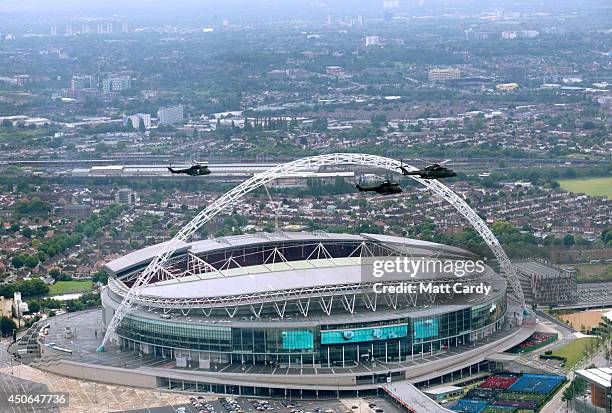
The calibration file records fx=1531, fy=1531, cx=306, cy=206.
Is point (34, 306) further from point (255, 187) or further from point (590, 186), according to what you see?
point (590, 186)

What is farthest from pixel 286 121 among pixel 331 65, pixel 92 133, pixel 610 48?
pixel 610 48

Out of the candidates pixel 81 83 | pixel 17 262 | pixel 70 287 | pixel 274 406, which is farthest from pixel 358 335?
pixel 81 83

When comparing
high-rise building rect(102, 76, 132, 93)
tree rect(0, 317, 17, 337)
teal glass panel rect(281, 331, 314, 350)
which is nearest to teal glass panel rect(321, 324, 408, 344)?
teal glass panel rect(281, 331, 314, 350)

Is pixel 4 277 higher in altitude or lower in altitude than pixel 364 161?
lower

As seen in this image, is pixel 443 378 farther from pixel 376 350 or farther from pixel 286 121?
pixel 286 121

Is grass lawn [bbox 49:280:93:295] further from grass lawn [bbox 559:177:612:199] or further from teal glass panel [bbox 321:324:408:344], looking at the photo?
grass lawn [bbox 559:177:612:199]

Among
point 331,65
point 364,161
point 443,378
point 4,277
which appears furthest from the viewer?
point 331,65
